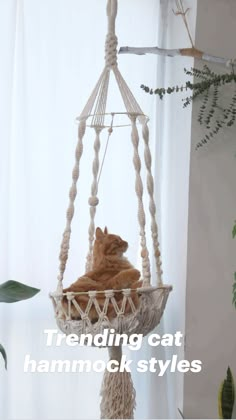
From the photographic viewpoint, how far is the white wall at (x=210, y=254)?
6.65ft

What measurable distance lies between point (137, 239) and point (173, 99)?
23.8 inches

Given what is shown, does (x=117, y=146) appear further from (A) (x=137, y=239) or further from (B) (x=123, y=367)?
(B) (x=123, y=367)

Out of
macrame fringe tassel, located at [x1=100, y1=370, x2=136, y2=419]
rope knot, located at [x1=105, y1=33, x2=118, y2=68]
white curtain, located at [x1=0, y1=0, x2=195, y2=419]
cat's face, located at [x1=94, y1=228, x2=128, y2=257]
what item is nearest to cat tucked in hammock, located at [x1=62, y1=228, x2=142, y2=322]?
cat's face, located at [x1=94, y1=228, x2=128, y2=257]

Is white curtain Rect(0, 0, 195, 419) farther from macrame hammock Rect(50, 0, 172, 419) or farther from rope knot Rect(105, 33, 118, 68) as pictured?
rope knot Rect(105, 33, 118, 68)

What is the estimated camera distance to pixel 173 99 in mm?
2186

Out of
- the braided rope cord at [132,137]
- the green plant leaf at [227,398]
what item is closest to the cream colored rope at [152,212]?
the braided rope cord at [132,137]

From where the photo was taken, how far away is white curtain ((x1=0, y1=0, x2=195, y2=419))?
1868 mm

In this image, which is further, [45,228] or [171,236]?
[171,236]

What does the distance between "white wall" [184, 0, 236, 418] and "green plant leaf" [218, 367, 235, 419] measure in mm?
151

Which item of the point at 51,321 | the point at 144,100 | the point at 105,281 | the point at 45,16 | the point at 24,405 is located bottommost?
the point at 24,405

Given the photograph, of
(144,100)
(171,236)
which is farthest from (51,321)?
(144,100)

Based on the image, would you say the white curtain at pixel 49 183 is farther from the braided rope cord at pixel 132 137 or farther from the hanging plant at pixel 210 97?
the braided rope cord at pixel 132 137

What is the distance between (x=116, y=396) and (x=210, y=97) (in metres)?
1.16

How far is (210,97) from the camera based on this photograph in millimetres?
2035
